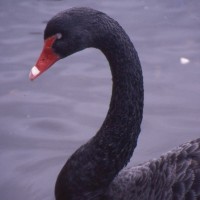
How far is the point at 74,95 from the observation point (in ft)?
13.6

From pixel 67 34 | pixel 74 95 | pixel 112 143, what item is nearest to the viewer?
pixel 67 34

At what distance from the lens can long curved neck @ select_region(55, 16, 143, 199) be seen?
7.84 ft

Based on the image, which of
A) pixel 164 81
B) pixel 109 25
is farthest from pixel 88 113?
pixel 109 25

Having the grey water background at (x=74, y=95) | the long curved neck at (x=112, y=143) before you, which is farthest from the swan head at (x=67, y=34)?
the grey water background at (x=74, y=95)

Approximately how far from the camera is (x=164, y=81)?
170 inches

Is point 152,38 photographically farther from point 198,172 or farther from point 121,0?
point 198,172

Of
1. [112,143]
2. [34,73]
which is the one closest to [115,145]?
[112,143]

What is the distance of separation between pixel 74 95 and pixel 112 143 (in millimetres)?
1702

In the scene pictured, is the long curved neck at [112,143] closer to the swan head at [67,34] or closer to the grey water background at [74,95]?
the swan head at [67,34]

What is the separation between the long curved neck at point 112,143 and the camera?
239 centimetres

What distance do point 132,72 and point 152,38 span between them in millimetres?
2843

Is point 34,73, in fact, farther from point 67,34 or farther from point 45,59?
point 67,34

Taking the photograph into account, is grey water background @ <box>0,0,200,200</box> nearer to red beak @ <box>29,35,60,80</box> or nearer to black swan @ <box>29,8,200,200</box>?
black swan @ <box>29,8,200,200</box>

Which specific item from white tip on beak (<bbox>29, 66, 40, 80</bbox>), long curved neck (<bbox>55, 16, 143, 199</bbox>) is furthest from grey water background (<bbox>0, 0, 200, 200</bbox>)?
white tip on beak (<bbox>29, 66, 40, 80</bbox>)
